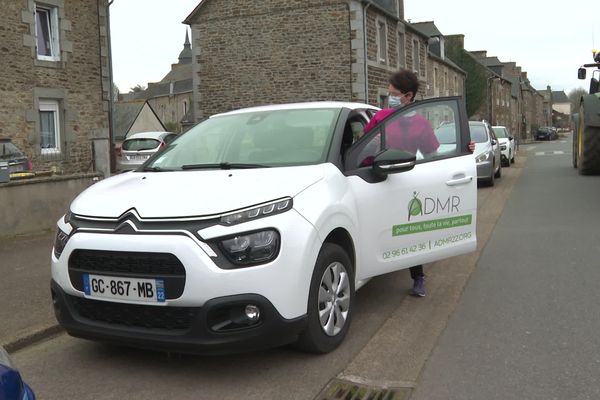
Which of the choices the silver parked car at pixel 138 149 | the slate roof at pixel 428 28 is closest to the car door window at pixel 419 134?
the silver parked car at pixel 138 149

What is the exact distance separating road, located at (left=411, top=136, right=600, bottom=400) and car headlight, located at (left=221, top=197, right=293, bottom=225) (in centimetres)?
129

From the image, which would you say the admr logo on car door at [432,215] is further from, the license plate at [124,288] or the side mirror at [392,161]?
the license plate at [124,288]

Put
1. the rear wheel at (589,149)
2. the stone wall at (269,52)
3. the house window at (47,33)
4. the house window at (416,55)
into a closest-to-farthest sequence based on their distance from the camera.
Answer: the rear wheel at (589,149) → the house window at (47,33) → the stone wall at (269,52) → the house window at (416,55)

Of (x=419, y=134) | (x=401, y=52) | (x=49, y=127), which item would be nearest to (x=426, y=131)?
(x=419, y=134)

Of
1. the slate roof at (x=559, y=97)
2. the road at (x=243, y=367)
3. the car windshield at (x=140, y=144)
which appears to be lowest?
the road at (x=243, y=367)

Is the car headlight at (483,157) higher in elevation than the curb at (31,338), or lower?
higher

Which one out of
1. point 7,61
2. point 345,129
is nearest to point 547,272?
point 345,129

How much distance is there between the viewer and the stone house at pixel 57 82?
13.8m

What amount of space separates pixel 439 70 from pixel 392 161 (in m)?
37.2

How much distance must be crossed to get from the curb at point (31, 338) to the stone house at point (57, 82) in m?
9.65

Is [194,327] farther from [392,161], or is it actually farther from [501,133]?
[501,133]

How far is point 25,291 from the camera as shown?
5.58m

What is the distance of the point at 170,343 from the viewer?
3.38m

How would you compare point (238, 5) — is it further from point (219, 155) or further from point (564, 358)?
point (564, 358)
